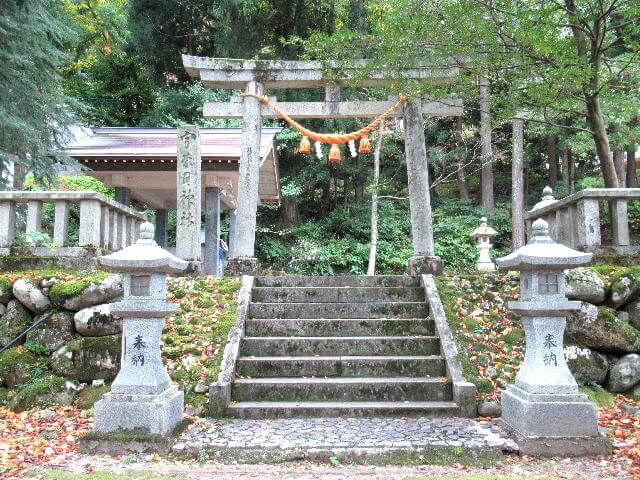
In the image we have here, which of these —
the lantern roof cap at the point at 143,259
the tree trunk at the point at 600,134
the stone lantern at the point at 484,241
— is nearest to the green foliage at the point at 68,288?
the lantern roof cap at the point at 143,259

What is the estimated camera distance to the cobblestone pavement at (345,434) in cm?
429

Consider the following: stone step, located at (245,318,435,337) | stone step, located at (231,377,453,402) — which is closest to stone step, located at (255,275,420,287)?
stone step, located at (245,318,435,337)

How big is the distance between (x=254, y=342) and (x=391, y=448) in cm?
253

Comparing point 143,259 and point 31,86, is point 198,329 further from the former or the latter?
point 31,86

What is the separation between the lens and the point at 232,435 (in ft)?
15.0

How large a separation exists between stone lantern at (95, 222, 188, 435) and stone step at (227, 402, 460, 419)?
737 mm

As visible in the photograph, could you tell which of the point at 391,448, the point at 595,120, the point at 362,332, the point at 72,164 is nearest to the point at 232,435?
the point at 391,448

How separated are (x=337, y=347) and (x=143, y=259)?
274 centimetres

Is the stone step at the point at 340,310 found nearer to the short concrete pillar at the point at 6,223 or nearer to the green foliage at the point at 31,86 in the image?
the short concrete pillar at the point at 6,223

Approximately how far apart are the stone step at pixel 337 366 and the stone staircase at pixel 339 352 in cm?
1

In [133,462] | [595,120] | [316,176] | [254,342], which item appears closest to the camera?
[133,462]

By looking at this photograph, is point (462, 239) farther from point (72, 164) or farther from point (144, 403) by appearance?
point (144, 403)

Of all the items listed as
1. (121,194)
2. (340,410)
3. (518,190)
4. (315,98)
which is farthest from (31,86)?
(518,190)

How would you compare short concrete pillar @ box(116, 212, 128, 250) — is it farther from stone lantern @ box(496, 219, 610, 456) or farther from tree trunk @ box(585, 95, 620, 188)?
tree trunk @ box(585, 95, 620, 188)
